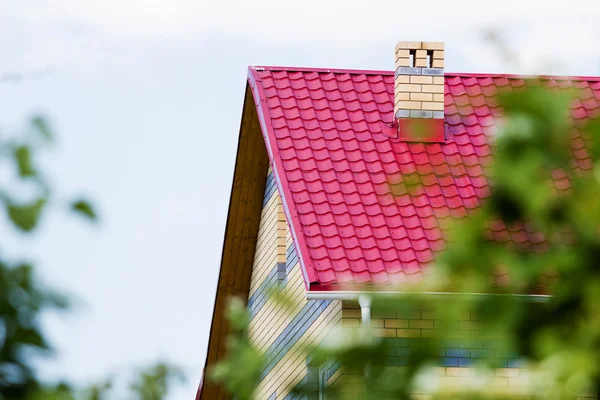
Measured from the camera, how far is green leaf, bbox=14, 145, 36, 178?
2012 millimetres

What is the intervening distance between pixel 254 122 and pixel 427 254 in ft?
10.6

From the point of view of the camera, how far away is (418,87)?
11680 mm

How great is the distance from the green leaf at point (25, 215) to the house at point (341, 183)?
24.2ft

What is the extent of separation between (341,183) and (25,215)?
29.6 feet

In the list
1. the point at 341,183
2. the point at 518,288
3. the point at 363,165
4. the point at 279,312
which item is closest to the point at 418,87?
the point at 363,165

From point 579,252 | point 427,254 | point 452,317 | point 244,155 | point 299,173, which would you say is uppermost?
point 244,155

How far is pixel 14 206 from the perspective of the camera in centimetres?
198

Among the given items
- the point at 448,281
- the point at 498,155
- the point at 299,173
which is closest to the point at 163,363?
the point at 448,281

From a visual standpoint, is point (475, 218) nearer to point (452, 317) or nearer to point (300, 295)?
point (452, 317)

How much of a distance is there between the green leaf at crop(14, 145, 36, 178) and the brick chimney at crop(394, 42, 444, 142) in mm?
9562

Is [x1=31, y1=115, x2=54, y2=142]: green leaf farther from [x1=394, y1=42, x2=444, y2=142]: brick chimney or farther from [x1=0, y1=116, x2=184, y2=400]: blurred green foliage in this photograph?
[x1=394, y1=42, x2=444, y2=142]: brick chimney

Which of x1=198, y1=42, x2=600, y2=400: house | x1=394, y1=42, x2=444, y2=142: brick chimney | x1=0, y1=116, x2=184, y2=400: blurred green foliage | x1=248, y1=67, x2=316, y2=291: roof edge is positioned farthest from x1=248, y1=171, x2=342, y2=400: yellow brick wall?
x1=0, y1=116, x2=184, y2=400: blurred green foliage

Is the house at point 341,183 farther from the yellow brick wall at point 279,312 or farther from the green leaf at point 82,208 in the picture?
the green leaf at point 82,208

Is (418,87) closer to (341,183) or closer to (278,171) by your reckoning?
(341,183)
